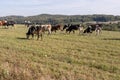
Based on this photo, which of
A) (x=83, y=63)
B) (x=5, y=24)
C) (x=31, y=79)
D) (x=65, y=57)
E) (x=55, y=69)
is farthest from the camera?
(x=5, y=24)

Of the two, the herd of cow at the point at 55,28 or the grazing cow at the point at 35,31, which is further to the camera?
the herd of cow at the point at 55,28

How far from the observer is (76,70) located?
13312 mm

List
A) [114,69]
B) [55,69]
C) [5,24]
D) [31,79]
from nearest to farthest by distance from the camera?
[31,79] < [55,69] < [114,69] < [5,24]

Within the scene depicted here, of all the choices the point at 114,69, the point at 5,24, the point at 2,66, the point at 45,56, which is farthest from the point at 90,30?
the point at 2,66

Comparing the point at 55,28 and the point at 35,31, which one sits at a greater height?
the point at 35,31

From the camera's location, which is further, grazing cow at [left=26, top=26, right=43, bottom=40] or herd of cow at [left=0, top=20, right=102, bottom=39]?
herd of cow at [left=0, top=20, right=102, bottom=39]

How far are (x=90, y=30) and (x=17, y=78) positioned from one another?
31.3m

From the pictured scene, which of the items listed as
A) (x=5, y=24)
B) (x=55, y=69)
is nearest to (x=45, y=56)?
(x=55, y=69)

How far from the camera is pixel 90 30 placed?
4097 centimetres

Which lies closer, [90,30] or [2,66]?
[2,66]

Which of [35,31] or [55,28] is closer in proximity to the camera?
[35,31]

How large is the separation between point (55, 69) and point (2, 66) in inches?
102

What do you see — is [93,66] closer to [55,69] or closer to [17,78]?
[55,69]

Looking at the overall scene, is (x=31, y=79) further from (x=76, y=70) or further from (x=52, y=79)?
(x=76, y=70)
